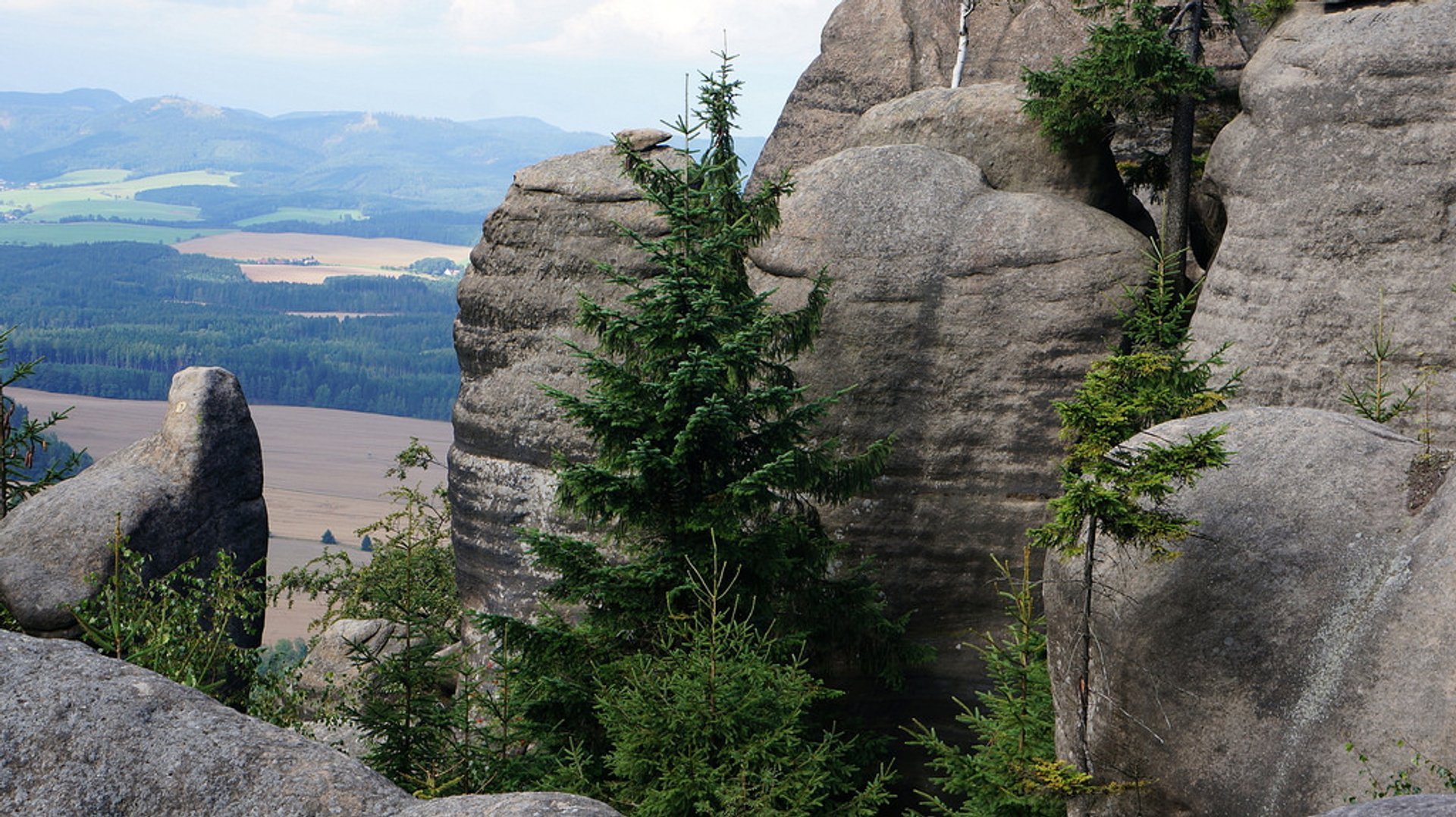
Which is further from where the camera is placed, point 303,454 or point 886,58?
point 303,454

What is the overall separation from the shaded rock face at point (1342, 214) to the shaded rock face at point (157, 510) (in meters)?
15.8

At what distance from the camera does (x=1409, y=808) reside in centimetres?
581

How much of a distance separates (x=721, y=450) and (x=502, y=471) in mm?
6864

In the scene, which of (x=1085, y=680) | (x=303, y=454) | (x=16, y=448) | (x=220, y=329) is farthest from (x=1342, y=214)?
(x=220, y=329)

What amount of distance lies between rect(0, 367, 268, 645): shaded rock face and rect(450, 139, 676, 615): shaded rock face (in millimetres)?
3711

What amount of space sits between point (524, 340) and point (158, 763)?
14767 millimetres

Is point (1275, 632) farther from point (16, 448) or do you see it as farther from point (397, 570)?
point (397, 570)

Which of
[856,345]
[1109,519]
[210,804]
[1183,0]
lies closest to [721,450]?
[856,345]

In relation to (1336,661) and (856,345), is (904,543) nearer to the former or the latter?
(856,345)

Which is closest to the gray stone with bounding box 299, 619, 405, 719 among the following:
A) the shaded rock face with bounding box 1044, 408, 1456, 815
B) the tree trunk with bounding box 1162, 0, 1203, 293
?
the tree trunk with bounding box 1162, 0, 1203, 293

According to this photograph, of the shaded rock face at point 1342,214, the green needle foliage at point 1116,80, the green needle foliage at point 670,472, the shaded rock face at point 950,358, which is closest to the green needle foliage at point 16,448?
the green needle foliage at point 670,472

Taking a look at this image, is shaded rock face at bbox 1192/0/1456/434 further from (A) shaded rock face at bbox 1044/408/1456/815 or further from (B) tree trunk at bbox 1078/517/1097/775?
(B) tree trunk at bbox 1078/517/1097/775

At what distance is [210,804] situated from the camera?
21.2 feet

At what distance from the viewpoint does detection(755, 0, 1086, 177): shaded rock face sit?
27.0 m
